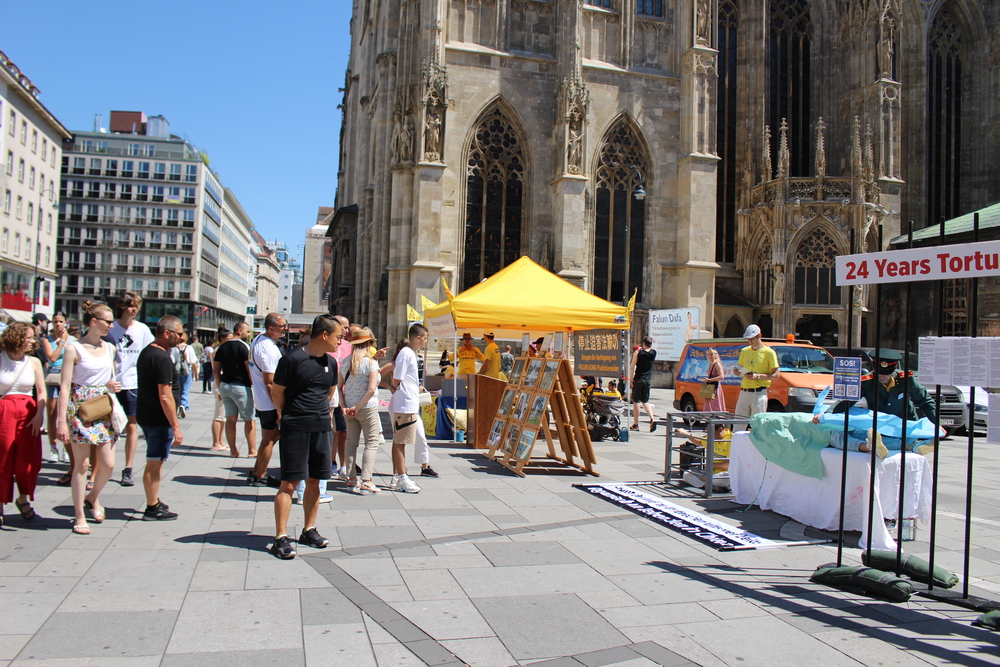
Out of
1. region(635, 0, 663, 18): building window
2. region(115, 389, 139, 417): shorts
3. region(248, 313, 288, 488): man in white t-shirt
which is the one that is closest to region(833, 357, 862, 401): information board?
region(248, 313, 288, 488): man in white t-shirt

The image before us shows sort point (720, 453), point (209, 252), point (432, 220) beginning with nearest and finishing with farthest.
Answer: point (720, 453), point (432, 220), point (209, 252)

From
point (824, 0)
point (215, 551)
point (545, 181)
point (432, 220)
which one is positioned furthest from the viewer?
point (824, 0)

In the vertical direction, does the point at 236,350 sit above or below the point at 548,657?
above

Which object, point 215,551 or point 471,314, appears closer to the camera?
point 215,551

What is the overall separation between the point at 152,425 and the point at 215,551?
1292 millimetres

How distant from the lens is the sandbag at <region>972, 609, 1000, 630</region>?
4.06 metres

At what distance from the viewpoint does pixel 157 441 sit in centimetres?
593

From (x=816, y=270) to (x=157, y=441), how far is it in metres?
25.8

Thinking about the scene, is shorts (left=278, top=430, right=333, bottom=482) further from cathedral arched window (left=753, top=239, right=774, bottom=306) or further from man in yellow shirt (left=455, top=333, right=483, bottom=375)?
cathedral arched window (left=753, top=239, right=774, bottom=306)

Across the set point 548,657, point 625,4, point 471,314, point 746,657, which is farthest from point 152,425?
point 625,4

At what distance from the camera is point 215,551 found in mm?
5301

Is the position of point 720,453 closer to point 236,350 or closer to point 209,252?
point 236,350

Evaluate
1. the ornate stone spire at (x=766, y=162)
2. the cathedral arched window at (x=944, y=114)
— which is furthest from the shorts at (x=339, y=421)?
the cathedral arched window at (x=944, y=114)

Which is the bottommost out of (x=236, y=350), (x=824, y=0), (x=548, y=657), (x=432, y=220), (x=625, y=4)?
(x=548, y=657)
